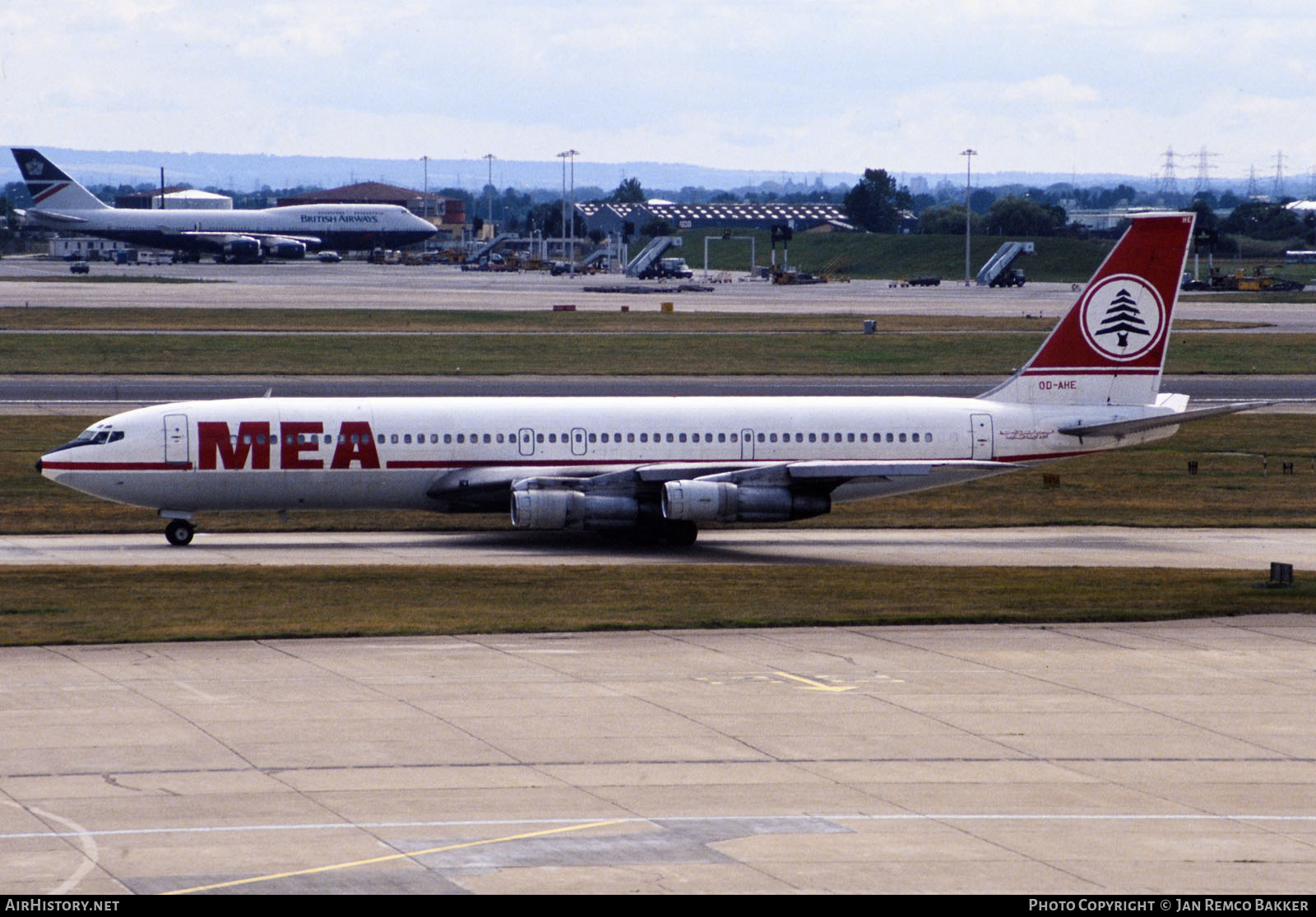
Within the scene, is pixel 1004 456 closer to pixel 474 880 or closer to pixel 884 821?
pixel 884 821

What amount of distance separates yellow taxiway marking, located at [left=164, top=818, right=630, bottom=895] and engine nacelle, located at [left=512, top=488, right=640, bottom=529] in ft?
75.8

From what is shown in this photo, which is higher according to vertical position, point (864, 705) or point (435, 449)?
point (435, 449)

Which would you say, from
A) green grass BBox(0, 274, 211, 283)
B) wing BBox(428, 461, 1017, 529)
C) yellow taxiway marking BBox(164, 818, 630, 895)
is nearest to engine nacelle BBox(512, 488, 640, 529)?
wing BBox(428, 461, 1017, 529)

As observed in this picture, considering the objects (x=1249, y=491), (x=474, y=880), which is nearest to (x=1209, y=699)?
(x=474, y=880)

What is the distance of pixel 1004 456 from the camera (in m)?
47.7

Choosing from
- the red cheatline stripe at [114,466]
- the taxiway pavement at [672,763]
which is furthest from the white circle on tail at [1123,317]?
the red cheatline stripe at [114,466]

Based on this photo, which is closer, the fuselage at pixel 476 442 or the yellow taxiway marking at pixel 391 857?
the yellow taxiway marking at pixel 391 857

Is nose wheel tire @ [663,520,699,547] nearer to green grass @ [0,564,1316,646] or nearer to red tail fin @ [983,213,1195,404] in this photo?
green grass @ [0,564,1316,646]

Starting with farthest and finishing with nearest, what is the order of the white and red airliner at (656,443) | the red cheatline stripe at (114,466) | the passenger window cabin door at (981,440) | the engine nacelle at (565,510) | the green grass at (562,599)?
the passenger window cabin door at (981,440) < the white and red airliner at (656,443) < the red cheatline stripe at (114,466) < the engine nacelle at (565,510) < the green grass at (562,599)

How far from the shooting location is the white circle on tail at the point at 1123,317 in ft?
159

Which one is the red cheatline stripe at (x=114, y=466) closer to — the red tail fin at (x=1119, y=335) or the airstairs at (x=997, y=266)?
the red tail fin at (x=1119, y=335)

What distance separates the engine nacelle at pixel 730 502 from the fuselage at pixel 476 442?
147cm

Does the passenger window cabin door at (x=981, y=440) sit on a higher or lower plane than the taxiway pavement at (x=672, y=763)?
higher

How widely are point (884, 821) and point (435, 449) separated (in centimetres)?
2664
